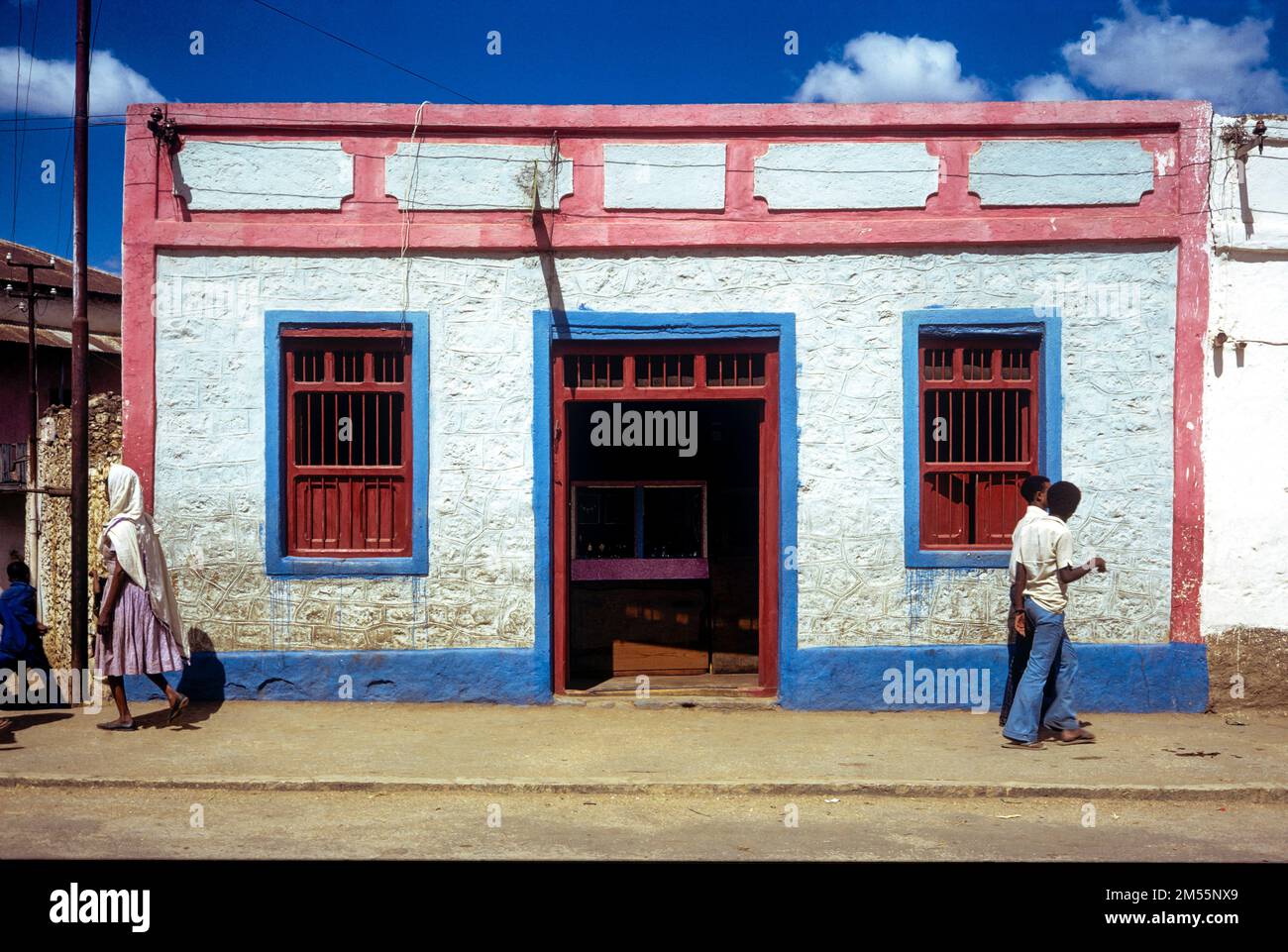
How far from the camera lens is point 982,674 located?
8.80m

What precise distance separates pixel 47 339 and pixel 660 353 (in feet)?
60.1

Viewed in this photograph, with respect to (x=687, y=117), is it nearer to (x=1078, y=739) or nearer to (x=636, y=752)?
(x=636, y=752)

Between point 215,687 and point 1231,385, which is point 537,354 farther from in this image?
point 1231,385

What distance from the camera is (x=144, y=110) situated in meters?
8.80

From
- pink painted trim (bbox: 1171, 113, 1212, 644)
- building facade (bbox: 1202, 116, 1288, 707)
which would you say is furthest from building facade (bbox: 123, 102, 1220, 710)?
building facade (bbox: 1202, 116, 1288, 707)

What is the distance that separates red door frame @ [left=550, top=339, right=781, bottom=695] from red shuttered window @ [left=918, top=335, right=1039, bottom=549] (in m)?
1.14

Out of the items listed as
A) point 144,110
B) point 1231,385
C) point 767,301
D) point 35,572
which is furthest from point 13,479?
point 1231,385

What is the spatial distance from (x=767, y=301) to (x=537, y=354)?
5.82ft

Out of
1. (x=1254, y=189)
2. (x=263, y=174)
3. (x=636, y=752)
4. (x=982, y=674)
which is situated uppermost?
(x=263, y=174)

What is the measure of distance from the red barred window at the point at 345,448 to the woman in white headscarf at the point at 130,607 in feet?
3.85

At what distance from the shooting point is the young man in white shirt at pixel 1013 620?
7.71m

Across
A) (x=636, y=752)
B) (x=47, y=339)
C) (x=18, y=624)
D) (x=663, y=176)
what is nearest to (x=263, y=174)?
(x=663, y=176)

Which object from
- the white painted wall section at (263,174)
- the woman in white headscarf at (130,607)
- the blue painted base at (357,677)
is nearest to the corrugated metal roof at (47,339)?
the white painted wall section at (263,174)

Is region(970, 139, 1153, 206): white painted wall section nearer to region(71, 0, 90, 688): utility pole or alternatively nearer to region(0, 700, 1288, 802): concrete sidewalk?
region(0, 700, 1288, 802): concrete sidewalk
